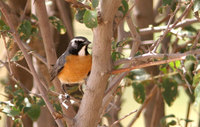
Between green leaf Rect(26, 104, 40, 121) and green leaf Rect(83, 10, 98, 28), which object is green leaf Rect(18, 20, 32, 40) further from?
green leaf Rect(83, 10, 98, 28)

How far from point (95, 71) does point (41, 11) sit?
1.03 metres

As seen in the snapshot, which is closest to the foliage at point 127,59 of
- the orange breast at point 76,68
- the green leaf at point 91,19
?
the green leaf at point 91,19

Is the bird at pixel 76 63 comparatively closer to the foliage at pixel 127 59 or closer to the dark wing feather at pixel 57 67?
the dark wing feather at pixel 57 67

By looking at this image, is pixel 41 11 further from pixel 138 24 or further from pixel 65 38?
pixel 138 24

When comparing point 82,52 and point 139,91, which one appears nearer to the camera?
point 139,91

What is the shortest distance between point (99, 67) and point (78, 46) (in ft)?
4.72

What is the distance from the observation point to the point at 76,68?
3.41 m

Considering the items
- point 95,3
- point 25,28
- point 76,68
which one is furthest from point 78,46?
point 95,3

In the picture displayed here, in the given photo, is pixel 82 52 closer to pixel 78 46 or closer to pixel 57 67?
pixel 78 46

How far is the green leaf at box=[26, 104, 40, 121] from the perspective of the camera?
266 centimetres

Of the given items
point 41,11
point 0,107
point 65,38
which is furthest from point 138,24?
point 0,107

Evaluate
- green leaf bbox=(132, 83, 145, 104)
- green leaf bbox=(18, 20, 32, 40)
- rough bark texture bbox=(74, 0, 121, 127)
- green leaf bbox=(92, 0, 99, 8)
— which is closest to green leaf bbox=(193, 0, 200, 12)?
rough bark texture bbox=(74, 0, 121, 127)

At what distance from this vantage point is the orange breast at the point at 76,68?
11.1 ft

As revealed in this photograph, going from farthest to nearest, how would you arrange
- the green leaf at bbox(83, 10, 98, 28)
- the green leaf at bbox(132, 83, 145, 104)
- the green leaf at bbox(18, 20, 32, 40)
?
the green leaf at bbox(132, 83, 145, 104), the green leaf at bbox(18, 20, 32, 40), the green leaf at bbox(83, 10, 98, 28)
